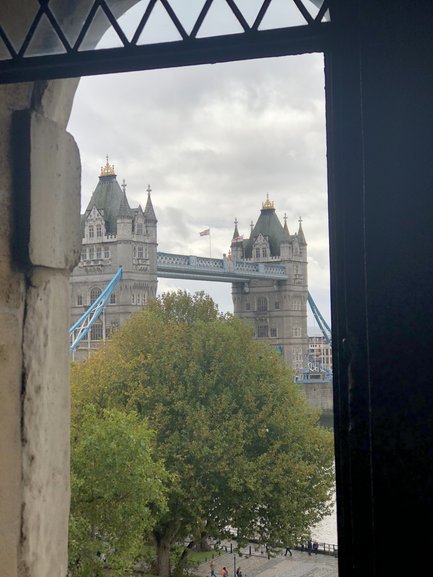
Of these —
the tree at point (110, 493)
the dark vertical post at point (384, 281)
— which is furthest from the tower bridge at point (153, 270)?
the dark vertical post at point (384, 281)

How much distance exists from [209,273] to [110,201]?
586cm

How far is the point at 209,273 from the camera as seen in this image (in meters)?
37.3

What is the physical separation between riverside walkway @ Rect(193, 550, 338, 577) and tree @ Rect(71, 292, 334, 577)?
1851 mm

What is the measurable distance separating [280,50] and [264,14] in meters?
0.06

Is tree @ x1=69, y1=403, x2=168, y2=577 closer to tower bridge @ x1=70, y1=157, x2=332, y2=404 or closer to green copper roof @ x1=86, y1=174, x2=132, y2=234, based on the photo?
tower bridge @ x1=70, y1=157, x2=332, y2=404

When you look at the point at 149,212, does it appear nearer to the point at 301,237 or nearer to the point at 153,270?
the point at 153,270

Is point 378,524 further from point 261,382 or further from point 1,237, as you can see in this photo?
point 261,382

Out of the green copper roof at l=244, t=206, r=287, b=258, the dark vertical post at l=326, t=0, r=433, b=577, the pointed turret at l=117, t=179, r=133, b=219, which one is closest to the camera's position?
the dark vertical post at l=326, t=0, r=433, b=577

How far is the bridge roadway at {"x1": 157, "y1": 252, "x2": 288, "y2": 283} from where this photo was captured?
118 ft

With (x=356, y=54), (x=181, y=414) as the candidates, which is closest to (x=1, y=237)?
(x=356, y=54)

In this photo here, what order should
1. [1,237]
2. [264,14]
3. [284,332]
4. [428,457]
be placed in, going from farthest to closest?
1. [284,332]
2. [1,237]
3. [264,14]
4. [428,457]

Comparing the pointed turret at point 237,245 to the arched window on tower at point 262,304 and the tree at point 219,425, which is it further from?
the tree at point 219,425

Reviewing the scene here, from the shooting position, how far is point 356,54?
0.90 metres

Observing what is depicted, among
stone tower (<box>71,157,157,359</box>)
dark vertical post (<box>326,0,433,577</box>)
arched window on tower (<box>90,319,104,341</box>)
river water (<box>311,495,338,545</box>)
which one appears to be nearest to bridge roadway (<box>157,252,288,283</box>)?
stone tower (<box>71,157,157,359</box>)
